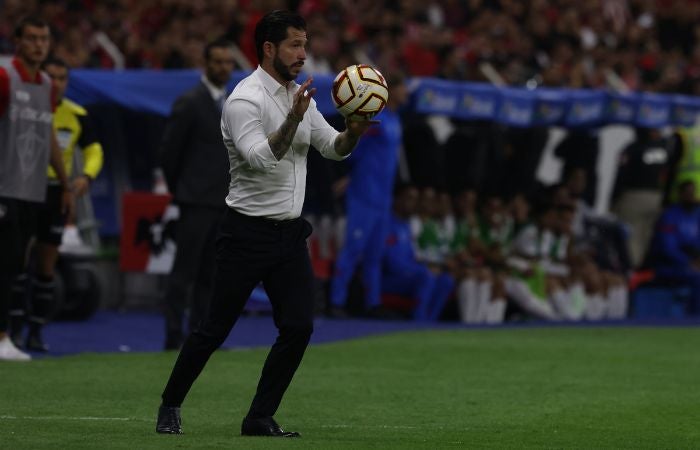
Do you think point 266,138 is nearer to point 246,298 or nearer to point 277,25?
point 277,25

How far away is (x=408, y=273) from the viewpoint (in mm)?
19266

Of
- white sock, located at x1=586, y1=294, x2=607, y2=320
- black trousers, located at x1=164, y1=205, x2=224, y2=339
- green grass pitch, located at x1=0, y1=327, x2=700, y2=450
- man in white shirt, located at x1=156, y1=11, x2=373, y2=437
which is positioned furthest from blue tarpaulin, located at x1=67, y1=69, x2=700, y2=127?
man in white shirt, located at x1=156, y1=11, x2=373, y2=437

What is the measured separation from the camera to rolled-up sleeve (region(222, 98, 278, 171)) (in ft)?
26.0

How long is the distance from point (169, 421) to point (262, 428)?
0.47 m

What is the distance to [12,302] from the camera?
13.2 m

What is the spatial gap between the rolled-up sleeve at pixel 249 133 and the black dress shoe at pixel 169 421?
1315 mm

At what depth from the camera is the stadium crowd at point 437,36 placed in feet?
64.4

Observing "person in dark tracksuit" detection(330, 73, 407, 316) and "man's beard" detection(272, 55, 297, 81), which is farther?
"person in dark tracksuit" detection(330, 73, 407, 316)

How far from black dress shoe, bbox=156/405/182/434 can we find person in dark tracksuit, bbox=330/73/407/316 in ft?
33.0

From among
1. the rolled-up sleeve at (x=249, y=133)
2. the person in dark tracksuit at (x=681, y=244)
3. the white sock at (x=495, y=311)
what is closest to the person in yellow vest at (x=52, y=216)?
the rolled-up sleeve at (x=249, y=133)

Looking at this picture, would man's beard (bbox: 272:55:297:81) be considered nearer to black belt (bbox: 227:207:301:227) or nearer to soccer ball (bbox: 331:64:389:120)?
soccer ball (bbox: 331:64:389:120)

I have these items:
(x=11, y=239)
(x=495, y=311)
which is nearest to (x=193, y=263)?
(x=11, y=239)

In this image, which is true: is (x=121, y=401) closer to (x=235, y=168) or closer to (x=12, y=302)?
(x=235, y=168)

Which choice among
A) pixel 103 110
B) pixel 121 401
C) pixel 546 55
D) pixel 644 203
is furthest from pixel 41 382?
pixel 546 55
